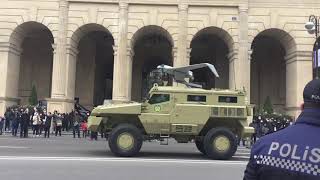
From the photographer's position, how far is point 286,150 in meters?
2.60

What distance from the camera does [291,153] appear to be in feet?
8.50

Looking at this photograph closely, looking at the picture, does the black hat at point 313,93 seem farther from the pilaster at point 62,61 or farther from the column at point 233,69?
the pilaster at point 62,61

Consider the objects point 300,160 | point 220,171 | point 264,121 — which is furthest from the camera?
point 264,121

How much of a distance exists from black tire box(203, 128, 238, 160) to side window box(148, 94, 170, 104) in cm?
189

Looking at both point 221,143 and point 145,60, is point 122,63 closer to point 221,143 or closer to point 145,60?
point 145,60

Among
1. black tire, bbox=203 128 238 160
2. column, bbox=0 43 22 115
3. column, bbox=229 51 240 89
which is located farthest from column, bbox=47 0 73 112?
black tire, bbox=203 128 238 160

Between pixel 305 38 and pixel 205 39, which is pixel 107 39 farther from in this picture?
pixel 305 38

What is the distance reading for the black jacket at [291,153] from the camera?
2.56 metres

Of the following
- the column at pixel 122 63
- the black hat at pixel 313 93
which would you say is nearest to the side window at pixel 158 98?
the black hat at pixel 313 93

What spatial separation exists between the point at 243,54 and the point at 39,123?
1651cm

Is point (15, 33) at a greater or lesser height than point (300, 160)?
greater

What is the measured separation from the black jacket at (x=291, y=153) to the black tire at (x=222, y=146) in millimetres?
13565

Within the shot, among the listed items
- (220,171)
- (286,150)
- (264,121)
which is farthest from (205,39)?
(286,150)

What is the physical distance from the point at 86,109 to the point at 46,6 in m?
9.85
